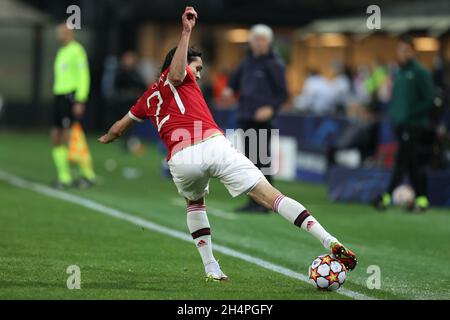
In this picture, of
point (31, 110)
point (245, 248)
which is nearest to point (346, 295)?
point (245, 248)

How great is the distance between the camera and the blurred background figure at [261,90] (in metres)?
16.0

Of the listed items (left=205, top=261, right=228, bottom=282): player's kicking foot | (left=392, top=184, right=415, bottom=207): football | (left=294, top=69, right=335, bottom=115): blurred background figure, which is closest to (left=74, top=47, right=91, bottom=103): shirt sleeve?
(left=392, top=184, right=415, bottom=207): football

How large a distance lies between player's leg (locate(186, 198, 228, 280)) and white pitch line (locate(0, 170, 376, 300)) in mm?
777

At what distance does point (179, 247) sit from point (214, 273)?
2390 millimetres

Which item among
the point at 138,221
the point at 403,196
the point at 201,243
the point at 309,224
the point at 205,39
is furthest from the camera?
the point at 205,39

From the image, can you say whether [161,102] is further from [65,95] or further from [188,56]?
Answer: [65,95]

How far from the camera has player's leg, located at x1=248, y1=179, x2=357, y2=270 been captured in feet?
30.6

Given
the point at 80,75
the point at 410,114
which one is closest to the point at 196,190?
the point at 410,114

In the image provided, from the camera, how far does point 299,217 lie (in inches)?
374

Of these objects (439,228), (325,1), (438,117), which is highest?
(325,1)

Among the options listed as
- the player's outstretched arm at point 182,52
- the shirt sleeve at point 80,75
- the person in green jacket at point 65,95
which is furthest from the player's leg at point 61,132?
the player's outstretched arm at point 182,52

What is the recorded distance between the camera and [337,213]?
16.3 metres
